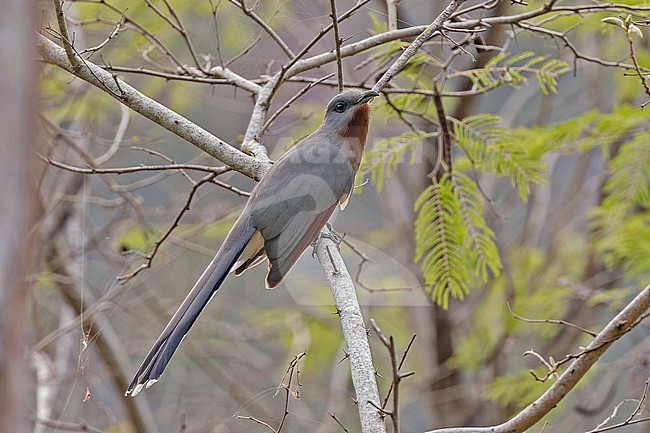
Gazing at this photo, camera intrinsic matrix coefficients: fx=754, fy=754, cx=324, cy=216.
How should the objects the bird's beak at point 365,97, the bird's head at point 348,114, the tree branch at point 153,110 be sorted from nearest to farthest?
the tree branch at point 153,110
the bird's beak at point 365,97
the bird's head at point 348,114

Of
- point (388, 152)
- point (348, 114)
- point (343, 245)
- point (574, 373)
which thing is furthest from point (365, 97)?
point (343, 245)

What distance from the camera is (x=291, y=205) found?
3004mm

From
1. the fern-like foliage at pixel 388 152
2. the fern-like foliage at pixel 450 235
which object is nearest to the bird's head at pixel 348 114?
the fern-like foliage at pixel 388 152

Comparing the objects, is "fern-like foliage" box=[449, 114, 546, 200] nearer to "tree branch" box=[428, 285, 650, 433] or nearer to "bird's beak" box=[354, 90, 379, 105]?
"bird's beak" box=[354, 90, 379, 105]

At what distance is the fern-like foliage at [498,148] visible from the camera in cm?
342

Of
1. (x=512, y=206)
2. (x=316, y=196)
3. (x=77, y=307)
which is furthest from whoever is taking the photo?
(x=512, y=206)

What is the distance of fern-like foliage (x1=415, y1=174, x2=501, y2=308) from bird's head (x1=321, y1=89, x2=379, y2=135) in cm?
43

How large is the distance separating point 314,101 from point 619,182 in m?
2.10

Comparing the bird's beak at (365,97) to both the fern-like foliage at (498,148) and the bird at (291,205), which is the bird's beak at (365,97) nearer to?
the bird at (291,205)

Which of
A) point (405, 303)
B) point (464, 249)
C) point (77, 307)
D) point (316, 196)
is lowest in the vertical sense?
point (405, 303)

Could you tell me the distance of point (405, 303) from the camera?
645cm

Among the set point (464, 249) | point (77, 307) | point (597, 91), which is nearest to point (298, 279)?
point (77, 307)

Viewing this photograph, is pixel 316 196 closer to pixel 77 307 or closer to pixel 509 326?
pixel 77 307

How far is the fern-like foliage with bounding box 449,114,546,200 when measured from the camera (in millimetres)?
3420
